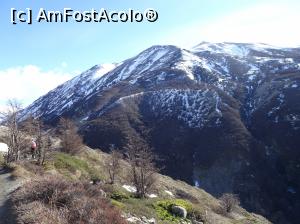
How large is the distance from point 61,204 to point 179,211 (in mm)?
13863

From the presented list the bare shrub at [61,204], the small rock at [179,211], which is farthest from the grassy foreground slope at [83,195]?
the small rock at [179,211]

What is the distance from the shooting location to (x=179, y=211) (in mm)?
33781

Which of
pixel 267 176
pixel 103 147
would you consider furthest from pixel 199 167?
pixel 103 147

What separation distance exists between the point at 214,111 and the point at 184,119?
41.2 feet

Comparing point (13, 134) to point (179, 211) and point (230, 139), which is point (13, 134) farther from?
point (230, 139)

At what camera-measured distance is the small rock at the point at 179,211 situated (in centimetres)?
3356

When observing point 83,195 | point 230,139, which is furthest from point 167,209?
point 230,139

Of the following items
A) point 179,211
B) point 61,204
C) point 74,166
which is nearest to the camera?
point 61,204

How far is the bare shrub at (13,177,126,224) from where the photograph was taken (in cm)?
1895

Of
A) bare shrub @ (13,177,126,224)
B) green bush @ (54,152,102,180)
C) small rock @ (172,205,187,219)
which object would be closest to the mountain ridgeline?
green bush @ (54,152,102,180)

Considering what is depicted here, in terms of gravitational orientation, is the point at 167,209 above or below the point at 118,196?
below

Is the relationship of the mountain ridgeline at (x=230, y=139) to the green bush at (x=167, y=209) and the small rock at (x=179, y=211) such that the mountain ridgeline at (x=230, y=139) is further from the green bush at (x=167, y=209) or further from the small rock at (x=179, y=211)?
the small rock at (x=179, y=211)

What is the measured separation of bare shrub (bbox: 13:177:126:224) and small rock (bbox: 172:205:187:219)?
9.75 meters

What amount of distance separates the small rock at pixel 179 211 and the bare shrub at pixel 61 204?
9.75 meters
